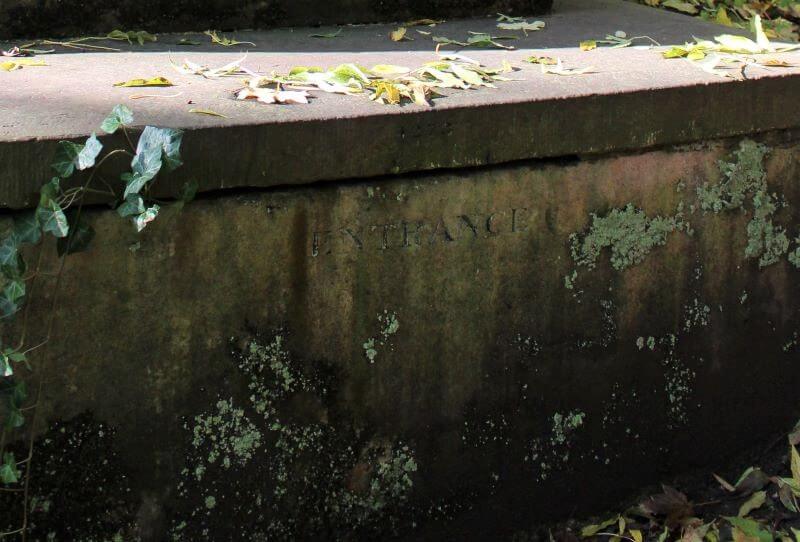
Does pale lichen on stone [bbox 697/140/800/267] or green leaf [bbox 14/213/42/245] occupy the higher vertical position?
green leaf [bbox 14/213/42/245]

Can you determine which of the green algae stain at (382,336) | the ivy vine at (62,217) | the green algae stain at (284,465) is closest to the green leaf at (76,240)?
the ivy vine at (62,217)

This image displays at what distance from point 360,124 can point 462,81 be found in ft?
1.38

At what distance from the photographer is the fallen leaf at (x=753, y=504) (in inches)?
105

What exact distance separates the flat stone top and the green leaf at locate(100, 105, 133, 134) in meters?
0.03

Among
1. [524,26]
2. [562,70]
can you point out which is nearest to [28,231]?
[562,70]

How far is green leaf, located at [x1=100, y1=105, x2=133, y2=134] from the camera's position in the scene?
71.9 inches

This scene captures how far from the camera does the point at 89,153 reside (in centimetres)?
179

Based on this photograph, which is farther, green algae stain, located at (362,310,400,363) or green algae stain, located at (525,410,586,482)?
green algae stain, located at (525,410,586,482)

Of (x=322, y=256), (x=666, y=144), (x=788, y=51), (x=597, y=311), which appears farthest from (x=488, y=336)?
(x=788, y=51)

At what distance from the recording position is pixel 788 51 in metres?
2.94

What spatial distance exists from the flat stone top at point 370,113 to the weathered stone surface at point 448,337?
75 millimetres

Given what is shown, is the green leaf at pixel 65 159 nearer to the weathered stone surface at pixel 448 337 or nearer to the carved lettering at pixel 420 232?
the weathered stone surface at pixel 448 337

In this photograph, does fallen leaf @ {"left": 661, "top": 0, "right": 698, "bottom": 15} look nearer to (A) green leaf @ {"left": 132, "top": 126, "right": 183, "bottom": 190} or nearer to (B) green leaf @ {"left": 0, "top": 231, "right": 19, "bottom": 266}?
(A) green leaf @ {"left": 132, "top": 126, "right": 183, "bottom": 190}

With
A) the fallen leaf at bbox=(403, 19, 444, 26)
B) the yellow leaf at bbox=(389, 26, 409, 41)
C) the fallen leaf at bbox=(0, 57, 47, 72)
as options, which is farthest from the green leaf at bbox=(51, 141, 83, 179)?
the fallen leaf at bbox=(403, 19, 444, 26)
